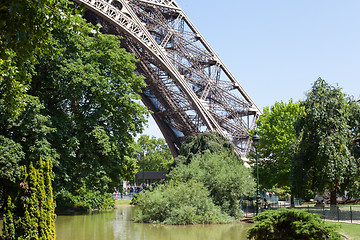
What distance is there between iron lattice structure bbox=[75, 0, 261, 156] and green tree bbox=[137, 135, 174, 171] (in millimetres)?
35125

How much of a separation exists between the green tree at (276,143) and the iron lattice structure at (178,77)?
3.32 meters

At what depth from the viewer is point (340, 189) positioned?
78.1 ft

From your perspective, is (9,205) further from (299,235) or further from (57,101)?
(57,101)

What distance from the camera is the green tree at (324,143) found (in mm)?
22688

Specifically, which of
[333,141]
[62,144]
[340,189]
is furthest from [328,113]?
[62,144]

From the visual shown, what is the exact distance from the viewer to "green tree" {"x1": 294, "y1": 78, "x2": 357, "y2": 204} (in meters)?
22.7

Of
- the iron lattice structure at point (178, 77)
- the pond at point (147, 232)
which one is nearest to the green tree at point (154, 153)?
the iron lattice structure at point (178, 77)

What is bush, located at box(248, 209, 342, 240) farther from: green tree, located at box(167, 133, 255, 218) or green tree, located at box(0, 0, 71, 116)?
green tree, located at box(167, 133, 255, 218)

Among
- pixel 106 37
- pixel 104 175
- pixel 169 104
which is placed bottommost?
pixel 104 175

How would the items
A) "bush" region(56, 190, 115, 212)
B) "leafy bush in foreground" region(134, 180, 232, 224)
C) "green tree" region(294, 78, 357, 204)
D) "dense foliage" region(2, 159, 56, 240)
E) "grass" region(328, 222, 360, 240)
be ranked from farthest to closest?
"green tree" region(294, 78, 357, 204) < "bush" region(56, 190, 115, 212) < "leafy bush in foreground" region(134, 180, 232, 224) < "grass" region(328, 222, 360, 240) < "dense foliage" region(2, 159, 56, 240)

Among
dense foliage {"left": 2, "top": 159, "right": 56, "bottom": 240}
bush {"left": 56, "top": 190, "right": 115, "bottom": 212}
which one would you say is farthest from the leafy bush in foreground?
dense foliage {"left": 2, "top": 159, "right": 56, "bottom": 240}

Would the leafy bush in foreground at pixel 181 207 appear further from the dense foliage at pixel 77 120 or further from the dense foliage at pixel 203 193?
the dense foliage at pixel 77 120

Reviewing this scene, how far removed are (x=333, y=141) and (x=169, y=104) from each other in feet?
54.8

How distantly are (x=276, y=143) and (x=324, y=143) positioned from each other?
10428 millimetres
